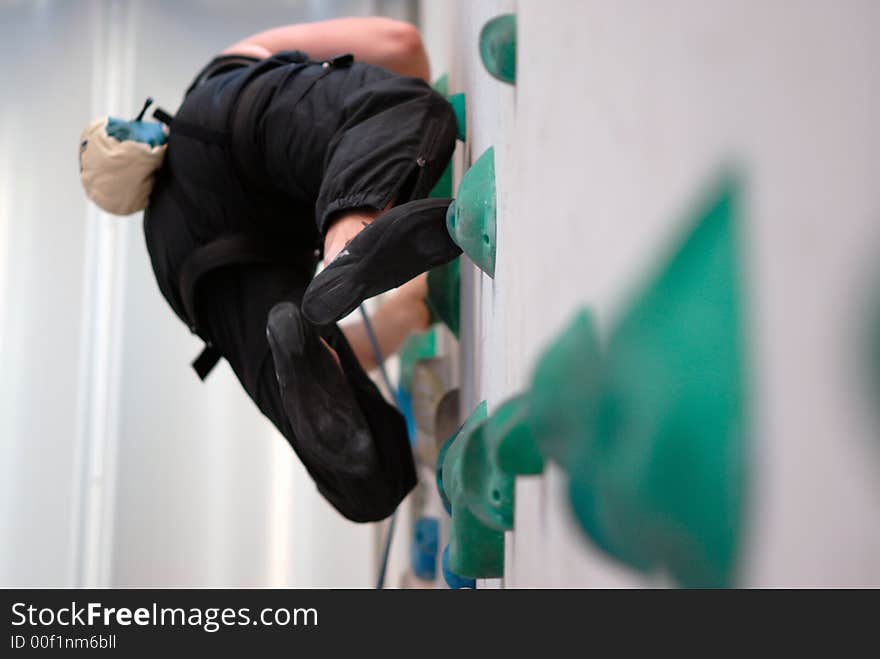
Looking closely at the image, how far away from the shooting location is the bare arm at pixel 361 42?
1.17 meters

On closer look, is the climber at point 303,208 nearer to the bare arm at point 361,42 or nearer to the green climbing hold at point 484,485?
the bare arm at point 361,42

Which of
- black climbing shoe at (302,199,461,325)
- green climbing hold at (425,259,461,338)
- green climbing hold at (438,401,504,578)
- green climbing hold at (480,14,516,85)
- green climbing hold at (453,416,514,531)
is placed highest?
green climbing hold at (480,14,516,85)

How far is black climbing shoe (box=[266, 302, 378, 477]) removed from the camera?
0.89 m

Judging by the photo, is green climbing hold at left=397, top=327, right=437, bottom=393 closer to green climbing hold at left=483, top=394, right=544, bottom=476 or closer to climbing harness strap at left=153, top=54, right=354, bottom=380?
climbing harness strap at left=153, top=54, right=354, bottom=380

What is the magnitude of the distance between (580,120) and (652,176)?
0.10 meters

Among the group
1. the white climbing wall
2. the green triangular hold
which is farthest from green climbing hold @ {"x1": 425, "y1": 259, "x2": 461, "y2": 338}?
the green triangular hold

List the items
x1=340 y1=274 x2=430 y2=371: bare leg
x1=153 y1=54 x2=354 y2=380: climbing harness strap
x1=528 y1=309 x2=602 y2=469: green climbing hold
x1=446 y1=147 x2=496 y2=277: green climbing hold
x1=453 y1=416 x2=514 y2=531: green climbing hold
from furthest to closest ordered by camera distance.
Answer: x1=340 y1=274 x2=430 y2=371: bare leg
x1=153 y1=54 x2=354 y2=380: climbing harness strap
x1=446 y1=147 x2=496 y2=277: green climbing hold
x1=453 y1=416 x2=514 y2=531: green climbing hold
x1=528 y1=309 x2=602 y2=469: green climbing hold

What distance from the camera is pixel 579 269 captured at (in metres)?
0.45

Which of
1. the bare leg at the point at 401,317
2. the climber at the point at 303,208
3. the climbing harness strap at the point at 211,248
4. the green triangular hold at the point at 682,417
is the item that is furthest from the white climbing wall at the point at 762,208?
the bare leg at the point at 401,317

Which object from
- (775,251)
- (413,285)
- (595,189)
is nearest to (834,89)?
(775,251)

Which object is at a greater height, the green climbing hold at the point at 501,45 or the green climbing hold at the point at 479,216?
the green climbing hold at the point at 501,45

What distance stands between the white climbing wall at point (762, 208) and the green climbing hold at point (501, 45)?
98mm
